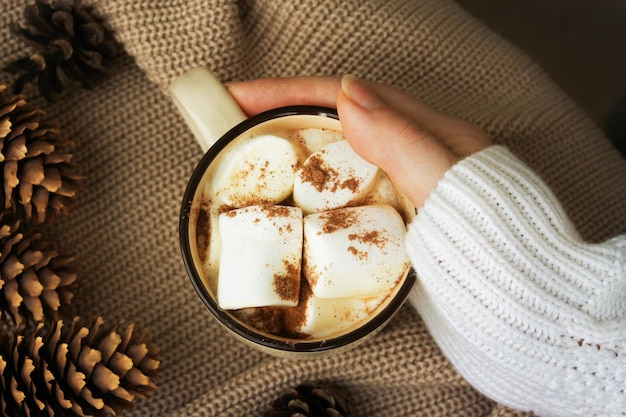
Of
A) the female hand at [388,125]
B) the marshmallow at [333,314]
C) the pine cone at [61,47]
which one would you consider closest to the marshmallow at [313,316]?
the marshmallow at [333,314]

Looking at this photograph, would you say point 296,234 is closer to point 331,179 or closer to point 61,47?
point 331,179

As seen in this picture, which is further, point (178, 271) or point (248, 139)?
point (178, 271)

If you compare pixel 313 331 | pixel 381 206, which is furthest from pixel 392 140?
pixel 313 331

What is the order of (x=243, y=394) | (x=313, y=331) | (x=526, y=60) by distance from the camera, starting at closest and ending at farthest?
(x=313, y=331) < (x=243, y=394) < (x=526, y=60)

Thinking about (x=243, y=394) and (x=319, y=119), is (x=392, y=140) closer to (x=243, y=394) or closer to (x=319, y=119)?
(x=319, y=119)

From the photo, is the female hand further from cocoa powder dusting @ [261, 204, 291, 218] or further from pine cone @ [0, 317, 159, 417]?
pine cone @ [0, 317, 159, 417]

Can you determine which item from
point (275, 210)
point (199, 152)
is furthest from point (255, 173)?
point (199, 152)
